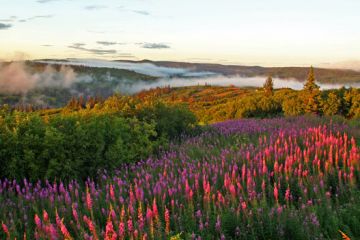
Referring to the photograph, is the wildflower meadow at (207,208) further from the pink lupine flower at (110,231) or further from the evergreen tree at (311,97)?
the evergreen tree at (311,97)

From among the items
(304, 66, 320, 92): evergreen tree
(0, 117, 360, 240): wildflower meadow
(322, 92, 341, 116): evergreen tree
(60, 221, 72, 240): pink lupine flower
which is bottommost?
(322, 92, 341, 116): evergreen tree

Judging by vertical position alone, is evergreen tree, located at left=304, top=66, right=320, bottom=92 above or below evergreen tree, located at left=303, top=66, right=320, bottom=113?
above

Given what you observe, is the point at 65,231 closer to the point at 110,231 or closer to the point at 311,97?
the point at 110,231

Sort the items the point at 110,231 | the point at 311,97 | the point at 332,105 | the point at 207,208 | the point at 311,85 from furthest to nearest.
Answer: the point at 311,85 < the point at 311,97 < the point at 332,105 < the point at 207,208 < the point at 110,231

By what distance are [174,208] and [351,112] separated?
33435 mm

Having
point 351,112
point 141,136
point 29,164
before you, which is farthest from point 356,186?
point 351,112

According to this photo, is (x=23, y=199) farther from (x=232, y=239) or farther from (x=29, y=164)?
(x=232, y=239)

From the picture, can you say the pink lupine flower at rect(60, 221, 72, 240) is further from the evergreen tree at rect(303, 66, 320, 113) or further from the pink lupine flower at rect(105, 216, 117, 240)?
the evergreen tree at rect(303, 66, 320, 113)

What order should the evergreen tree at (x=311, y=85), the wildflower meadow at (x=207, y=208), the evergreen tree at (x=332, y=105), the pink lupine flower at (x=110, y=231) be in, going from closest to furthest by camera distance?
the pink lupine flower at (x=110, y=231)
the wildflower meadow at (x=207, y=208)
the evergreen tree at (x=332, y=105)
the evergreen tree at (x=311, y=85)

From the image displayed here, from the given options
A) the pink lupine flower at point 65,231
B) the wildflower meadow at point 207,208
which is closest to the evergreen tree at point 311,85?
the wildflower meadow at point 207,208

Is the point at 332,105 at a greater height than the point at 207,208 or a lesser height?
lesser

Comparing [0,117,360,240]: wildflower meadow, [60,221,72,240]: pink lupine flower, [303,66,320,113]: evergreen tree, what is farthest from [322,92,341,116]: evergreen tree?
[60,221,72,240]: pink lupine flower

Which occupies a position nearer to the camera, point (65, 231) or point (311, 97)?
point (65, 231)

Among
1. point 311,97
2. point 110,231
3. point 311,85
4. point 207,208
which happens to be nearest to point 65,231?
point 110,231
